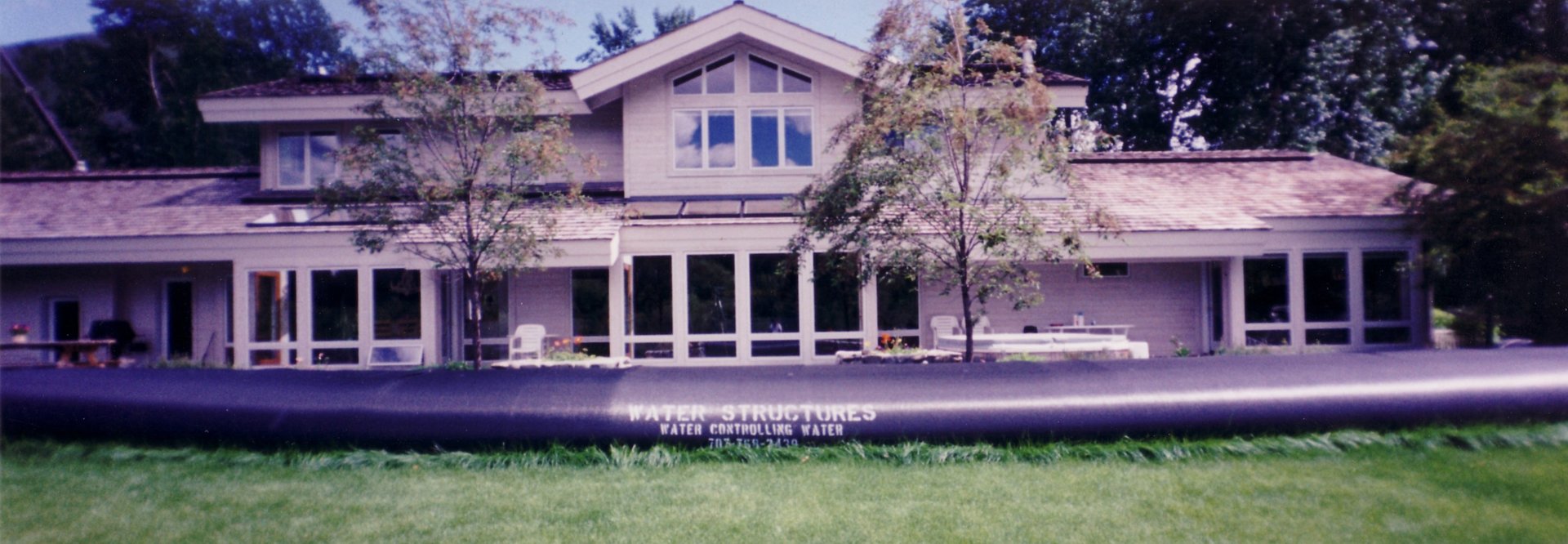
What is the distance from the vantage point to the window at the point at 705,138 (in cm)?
1585

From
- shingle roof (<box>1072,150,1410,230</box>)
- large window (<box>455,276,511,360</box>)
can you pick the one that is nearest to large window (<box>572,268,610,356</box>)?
large window (<box>455,276,511,360</box>)

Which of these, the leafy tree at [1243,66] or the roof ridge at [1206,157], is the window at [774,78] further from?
the leafy tree at [1243,66]

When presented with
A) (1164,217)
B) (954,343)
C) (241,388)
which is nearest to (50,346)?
(241,388)

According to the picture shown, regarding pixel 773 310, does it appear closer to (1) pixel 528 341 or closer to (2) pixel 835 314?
(2) pixel 835 314

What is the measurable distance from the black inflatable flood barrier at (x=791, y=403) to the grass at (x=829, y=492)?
0.54 feet

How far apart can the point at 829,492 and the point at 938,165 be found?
16.1ft

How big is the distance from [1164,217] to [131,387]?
580 inches

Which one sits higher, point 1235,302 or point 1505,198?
point 1505,198

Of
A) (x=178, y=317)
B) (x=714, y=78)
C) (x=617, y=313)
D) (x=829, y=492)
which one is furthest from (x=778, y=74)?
(x=178, y=317)

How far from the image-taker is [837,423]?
725cm

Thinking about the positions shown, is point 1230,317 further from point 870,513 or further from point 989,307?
point 870,513

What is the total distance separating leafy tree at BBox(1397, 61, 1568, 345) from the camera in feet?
42.4

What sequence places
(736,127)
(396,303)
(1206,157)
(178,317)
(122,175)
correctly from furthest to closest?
(1206,157) < (122,175) < (178,317) < (736,127) < (396,303)

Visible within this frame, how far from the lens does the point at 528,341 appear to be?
1459 cm
